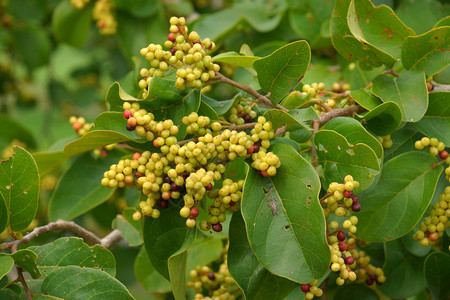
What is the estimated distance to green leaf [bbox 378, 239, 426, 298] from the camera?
5.71 feet

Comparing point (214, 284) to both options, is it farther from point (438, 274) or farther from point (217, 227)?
point (438, 274)

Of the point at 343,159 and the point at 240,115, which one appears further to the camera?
the point at 240,115

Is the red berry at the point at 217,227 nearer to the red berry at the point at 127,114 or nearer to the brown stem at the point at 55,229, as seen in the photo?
the red berry at the point at 127,114

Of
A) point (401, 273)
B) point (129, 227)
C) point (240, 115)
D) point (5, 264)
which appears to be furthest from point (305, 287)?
point (129, 227)

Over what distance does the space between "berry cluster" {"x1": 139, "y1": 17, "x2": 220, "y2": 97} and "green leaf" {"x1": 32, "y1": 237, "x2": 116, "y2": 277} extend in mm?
442

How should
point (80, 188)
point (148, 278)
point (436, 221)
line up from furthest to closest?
point (148, 278), point (80, 188), point (436, 221)

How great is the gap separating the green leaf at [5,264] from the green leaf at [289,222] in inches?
22.0

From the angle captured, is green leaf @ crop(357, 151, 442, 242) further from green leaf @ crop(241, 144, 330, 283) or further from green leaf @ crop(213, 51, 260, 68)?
green leaf @ crop(213, 51, 260, 68)

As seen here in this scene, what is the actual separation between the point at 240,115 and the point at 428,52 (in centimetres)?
58

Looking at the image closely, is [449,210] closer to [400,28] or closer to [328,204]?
[328,204]

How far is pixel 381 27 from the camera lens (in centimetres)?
156

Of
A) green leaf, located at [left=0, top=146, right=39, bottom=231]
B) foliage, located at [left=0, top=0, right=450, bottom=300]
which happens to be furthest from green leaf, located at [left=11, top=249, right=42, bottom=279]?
green leaf, located at [left=0, top=146, right=39, bottom=231]

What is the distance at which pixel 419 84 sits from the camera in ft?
4.83

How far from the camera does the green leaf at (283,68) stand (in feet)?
4.34
